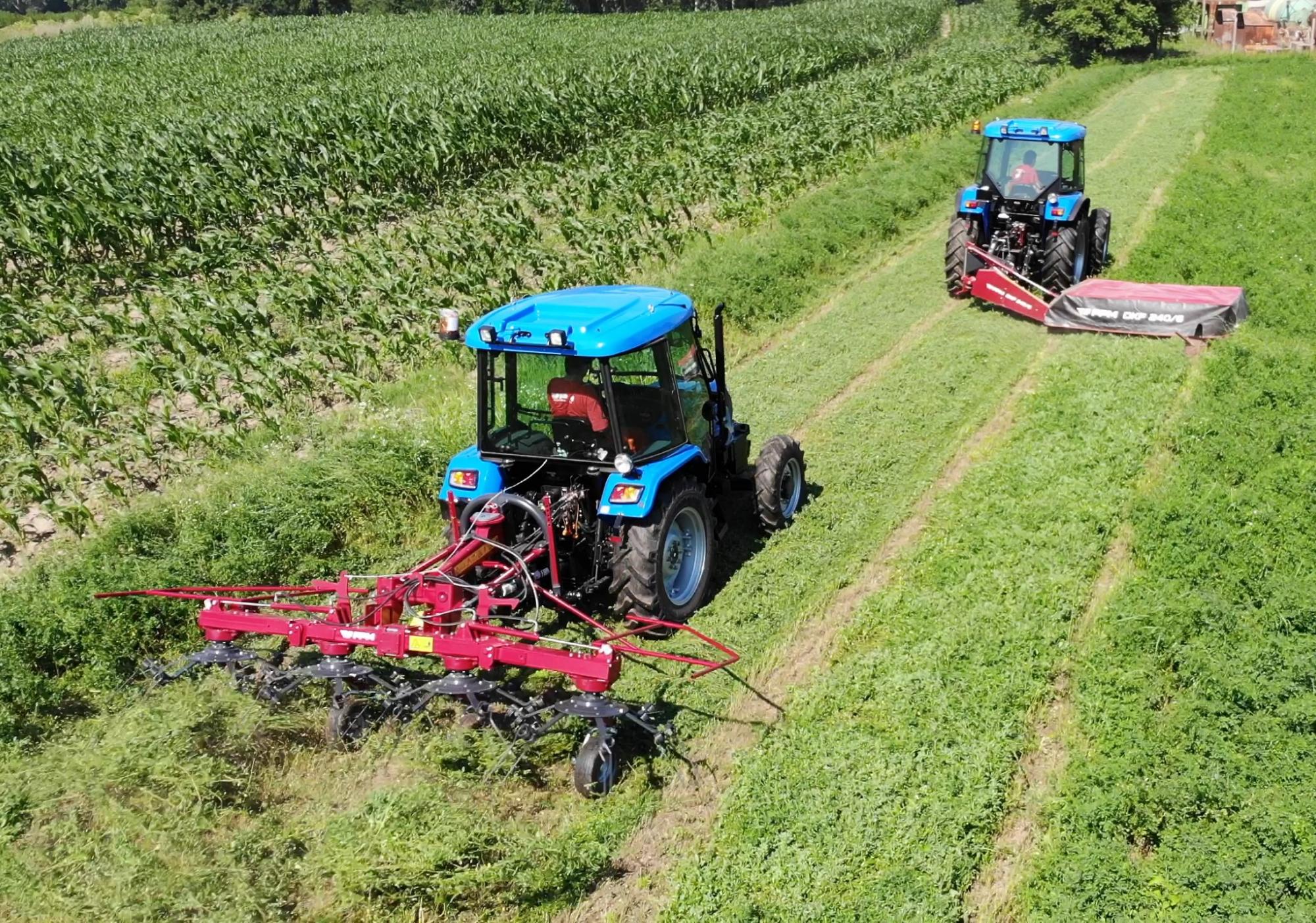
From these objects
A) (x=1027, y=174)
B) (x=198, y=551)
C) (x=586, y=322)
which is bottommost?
(x=198, y=551)

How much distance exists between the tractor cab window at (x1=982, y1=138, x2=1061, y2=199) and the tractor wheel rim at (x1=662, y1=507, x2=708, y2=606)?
9.03m

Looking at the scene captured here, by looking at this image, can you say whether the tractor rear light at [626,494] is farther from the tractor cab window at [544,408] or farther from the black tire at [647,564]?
the tractor cab window at [544,408]

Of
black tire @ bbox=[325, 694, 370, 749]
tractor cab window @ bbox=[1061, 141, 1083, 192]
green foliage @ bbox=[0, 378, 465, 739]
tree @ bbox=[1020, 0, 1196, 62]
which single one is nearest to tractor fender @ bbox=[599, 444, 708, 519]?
black tire @ bbox=[325, 694, 370, 749]

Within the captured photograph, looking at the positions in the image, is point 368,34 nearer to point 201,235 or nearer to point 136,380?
point 201,235

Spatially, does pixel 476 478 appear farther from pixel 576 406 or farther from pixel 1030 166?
pixel 1030 166

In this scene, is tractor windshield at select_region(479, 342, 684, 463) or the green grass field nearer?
the green grass field

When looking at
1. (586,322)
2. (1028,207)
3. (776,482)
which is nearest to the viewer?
(586,322)

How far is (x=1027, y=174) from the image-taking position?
14445 mm

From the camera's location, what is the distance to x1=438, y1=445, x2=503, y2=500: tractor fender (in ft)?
23.6

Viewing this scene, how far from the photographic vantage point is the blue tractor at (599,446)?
6898 millimetres

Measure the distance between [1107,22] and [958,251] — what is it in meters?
31.2

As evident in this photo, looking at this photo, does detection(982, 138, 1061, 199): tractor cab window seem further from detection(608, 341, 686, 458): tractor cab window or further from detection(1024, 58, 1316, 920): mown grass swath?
detection(608, 341, 686, 458): tractor cab window

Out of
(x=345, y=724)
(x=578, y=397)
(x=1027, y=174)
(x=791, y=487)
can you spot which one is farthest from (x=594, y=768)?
(x=1027, y=174)

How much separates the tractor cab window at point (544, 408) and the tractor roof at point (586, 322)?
170 millimetres
